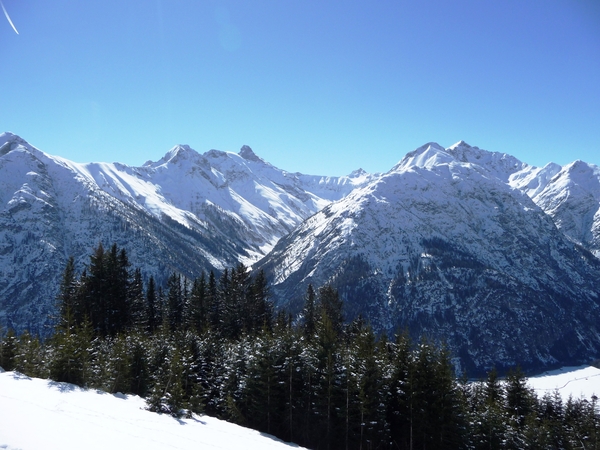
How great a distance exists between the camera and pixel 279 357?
126 ft

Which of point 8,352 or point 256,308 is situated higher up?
Answer: point 256,308

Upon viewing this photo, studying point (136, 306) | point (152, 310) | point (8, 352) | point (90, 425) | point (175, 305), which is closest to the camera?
point (90, 425)

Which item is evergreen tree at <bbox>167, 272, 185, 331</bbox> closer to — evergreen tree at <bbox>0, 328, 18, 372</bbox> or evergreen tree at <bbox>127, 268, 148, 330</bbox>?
evergreen tree at <bbox>127, 268, 148, 330</bbox>

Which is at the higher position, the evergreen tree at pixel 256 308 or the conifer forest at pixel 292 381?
the evergreen tree at pixel 256 308

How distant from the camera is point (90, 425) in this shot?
62.4 feet

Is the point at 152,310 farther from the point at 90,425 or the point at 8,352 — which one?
the point at 90,425

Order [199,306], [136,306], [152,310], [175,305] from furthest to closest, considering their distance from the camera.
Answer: [175,305], [152,310], [199,306], [136,306]

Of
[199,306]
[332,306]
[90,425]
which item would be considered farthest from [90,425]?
[332,306]

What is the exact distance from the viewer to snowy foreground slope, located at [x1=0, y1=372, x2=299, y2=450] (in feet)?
52.0

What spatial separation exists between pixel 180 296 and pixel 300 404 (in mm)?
42684

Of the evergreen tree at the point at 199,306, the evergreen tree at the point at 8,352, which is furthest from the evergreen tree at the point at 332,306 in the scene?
the evergreen tree at the point at 8,352

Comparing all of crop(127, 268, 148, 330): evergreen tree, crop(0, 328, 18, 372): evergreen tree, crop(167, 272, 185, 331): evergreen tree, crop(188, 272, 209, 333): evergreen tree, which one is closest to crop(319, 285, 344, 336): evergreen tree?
crop(188, 272, 209, 333): evergreen tree

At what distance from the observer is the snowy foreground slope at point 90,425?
15.8 metres

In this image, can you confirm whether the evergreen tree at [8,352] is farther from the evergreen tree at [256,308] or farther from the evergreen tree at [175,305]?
the evergreen tree at [175,305]
